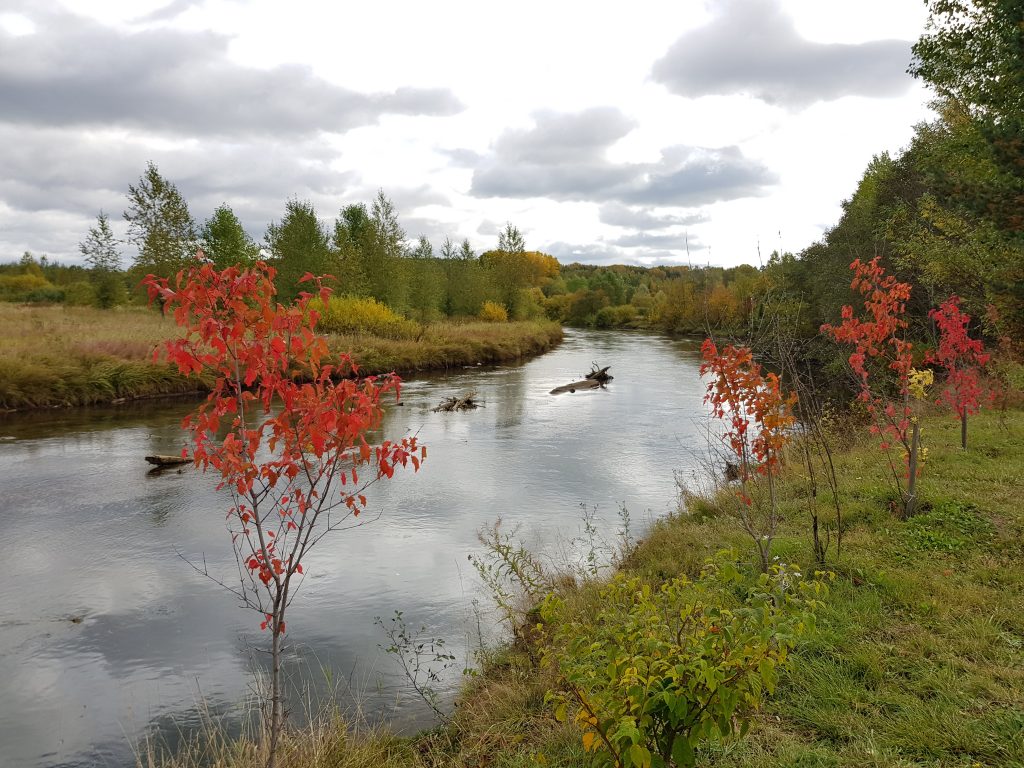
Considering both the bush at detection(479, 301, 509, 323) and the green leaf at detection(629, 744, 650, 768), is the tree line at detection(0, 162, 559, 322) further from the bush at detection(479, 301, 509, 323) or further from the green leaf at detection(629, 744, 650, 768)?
the green leaf at detection(629, 744, 650, 768)

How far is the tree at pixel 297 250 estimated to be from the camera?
3666 centimetres

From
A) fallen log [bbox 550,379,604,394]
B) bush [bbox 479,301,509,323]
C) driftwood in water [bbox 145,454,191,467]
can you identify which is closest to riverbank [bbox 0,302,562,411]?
driftwood in water [bbox 145,454,191,467]

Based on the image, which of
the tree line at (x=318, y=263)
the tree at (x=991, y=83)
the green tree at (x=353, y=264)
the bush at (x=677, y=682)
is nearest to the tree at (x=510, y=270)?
the tree line at (x=318, y=263)

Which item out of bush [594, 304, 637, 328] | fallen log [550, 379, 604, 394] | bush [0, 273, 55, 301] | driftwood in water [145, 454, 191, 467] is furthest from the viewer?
bush [594, 304, 637, 328]

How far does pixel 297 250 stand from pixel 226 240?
32.2ft

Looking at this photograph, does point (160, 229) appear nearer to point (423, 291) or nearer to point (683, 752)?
point (423, 291)

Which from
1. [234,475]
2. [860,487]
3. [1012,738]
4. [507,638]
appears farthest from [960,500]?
[234,475]

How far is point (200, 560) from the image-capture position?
9062 millimetres

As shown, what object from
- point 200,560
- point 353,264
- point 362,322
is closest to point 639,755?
point 200,560

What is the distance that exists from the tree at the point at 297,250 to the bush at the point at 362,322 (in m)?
2.93

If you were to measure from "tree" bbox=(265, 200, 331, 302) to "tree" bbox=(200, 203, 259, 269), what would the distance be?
4187mm

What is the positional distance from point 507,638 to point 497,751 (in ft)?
7.57

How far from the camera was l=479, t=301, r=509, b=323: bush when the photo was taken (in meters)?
53.0

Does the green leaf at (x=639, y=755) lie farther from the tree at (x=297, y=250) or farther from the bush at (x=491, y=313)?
the bush at (x=491, y=313)
